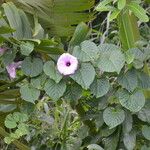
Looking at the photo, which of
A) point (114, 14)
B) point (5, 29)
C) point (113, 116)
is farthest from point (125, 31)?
point (5, 29)

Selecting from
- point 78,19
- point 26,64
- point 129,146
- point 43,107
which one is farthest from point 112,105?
point 43,107

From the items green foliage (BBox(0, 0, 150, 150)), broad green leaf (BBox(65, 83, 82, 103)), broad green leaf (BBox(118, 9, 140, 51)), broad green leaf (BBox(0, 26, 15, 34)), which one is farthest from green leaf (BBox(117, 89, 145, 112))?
broad green leaf (BBox(0, 26, 15, 34))

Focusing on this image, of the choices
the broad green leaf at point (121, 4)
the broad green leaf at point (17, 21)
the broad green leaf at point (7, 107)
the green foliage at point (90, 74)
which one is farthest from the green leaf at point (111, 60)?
the broad green leaf at point (7, 107)

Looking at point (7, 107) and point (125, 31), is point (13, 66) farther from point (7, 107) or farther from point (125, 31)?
point (125, 31)

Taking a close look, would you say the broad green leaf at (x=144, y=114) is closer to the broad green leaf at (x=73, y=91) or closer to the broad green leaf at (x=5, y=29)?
the broad green leaf at (x=73, y=91)

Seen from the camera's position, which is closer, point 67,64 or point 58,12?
point 67,64

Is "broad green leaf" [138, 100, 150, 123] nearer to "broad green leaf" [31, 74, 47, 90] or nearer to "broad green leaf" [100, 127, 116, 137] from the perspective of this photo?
"broad green leaf" [100, 127, 116, 137]

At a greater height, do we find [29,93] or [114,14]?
[114,14]
